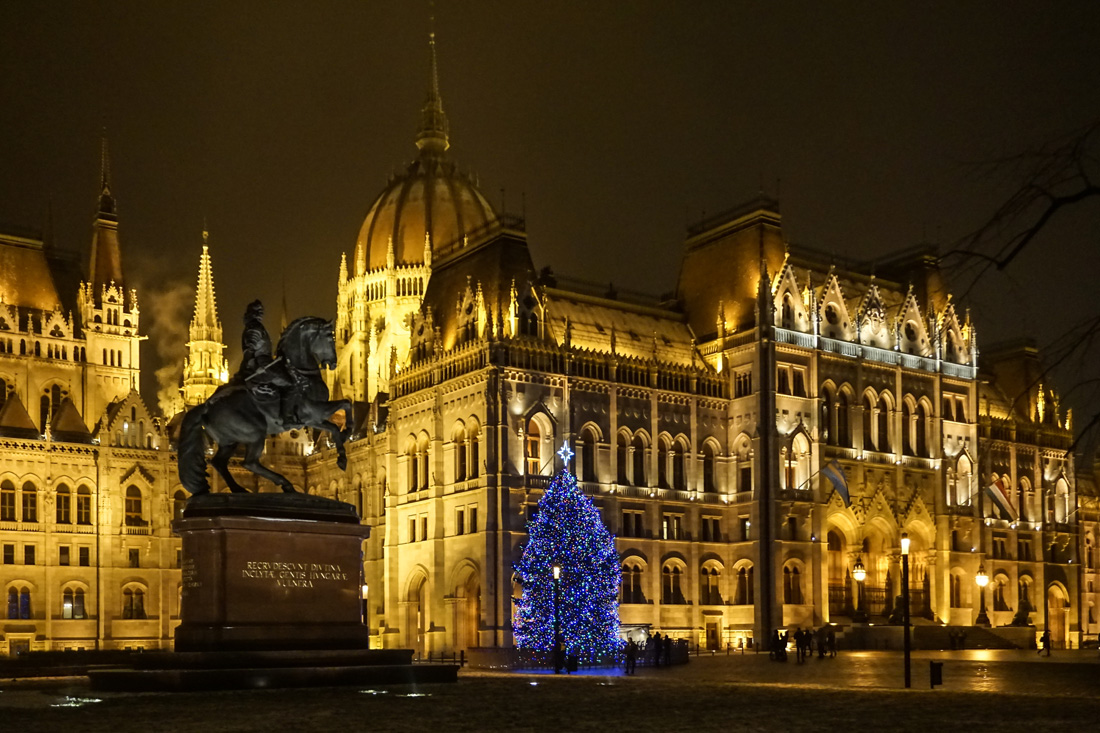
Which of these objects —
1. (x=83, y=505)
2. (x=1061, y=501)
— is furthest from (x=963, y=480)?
(x=83, y=505)

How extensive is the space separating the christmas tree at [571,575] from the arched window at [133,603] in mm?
33274

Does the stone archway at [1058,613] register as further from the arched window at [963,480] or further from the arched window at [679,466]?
the arched window at [679,466]

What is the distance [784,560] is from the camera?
7919 cm

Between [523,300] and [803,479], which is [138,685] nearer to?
[523,300]

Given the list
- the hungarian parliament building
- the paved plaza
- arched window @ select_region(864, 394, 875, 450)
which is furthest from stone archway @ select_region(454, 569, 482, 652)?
the paved plaza

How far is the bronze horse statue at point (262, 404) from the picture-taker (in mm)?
31875

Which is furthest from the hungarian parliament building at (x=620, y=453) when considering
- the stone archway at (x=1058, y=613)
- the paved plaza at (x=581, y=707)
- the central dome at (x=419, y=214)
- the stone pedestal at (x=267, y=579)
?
the stone pedestal at (x=267, y=579)

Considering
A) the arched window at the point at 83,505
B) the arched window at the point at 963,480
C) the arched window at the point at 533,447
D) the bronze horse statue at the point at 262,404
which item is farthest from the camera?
the arched window at the point at 963,480

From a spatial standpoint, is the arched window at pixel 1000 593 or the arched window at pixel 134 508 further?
the arched window at pixel 1000 593

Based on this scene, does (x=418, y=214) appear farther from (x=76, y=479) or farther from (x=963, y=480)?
(x=963, y=480)

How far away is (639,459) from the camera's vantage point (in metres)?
79.0

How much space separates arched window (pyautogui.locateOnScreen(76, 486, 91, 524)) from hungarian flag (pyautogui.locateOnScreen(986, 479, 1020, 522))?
2208 inches

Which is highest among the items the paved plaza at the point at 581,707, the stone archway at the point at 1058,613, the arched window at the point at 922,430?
the arched window at the point at 922,430

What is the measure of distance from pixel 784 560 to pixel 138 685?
179 ft
